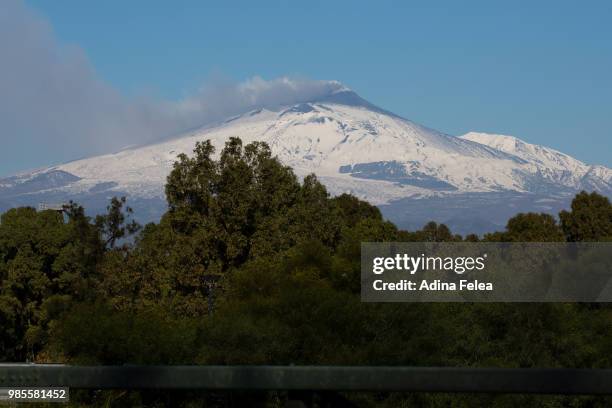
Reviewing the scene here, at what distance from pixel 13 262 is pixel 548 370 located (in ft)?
264

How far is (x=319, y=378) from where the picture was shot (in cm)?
447

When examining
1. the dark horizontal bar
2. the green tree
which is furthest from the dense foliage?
the green tree

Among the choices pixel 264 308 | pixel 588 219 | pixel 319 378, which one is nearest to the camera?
pixel 319 378

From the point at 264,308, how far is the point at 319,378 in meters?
50.9

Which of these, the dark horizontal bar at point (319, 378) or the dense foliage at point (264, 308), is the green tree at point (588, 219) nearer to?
the dense foliage at point (264, 308)

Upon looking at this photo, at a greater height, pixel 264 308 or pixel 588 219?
pixel 588 219

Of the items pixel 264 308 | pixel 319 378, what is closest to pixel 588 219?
pixel 264 308

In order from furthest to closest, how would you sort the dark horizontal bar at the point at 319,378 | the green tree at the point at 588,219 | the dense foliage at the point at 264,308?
the green tree at the point at 588,219 → the dense foliage at the point at 264,308 → the dark horizontal bar at the point at 319,378

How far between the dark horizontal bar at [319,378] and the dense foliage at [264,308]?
33.9m

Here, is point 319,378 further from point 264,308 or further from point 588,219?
point 588,219

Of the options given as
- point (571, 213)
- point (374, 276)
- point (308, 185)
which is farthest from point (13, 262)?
point (571, 213)

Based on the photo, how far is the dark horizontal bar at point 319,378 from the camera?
14.3 feet

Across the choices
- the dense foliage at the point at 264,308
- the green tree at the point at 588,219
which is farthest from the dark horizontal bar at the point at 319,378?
the green tree at the point at 588,219

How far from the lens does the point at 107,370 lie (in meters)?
4.51
